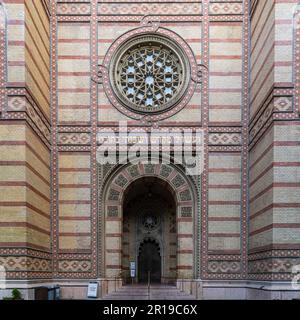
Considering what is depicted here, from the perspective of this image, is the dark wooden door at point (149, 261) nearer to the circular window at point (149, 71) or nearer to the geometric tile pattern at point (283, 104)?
the circular window at point (149, 71)

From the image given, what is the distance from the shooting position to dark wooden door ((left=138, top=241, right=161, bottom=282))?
17438 mm

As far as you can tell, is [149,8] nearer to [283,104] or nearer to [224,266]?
[283,104]

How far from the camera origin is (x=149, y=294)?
13.7 metres

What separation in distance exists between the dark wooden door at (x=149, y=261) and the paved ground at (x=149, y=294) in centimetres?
209

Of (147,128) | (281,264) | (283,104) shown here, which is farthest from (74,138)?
(281,264)

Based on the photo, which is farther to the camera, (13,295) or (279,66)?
(279,66)

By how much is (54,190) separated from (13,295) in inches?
168

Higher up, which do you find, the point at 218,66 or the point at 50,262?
the point at 218,66

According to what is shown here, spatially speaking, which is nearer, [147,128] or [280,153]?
[280,153]

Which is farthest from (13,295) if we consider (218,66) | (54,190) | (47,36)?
(218,66)

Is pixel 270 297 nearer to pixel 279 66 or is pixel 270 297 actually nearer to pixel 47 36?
pixel 279 66

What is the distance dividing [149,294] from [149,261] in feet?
12.6

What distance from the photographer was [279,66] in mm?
12023

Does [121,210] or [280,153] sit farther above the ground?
[280,153]
